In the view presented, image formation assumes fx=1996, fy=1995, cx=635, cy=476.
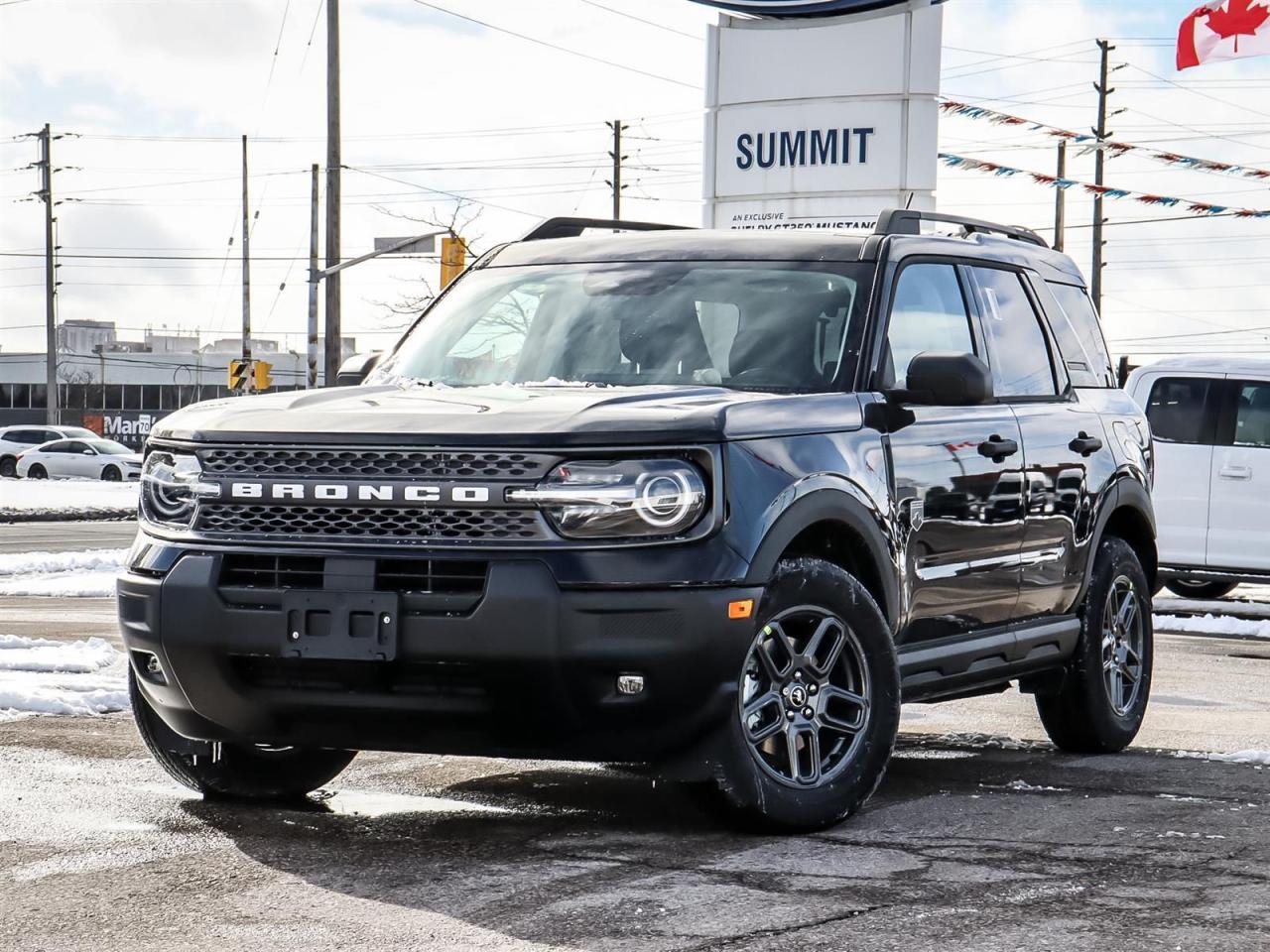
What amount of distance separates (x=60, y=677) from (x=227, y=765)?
3.16 metres

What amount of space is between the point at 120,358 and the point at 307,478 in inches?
4154

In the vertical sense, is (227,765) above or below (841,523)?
below

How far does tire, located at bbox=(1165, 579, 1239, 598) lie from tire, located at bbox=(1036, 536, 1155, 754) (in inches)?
386

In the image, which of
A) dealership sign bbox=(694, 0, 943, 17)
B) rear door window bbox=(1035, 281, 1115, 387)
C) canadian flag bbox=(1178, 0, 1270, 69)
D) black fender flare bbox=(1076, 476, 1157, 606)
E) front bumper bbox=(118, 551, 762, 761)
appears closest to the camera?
front bumper bbox=(118, 551, 762, 761)

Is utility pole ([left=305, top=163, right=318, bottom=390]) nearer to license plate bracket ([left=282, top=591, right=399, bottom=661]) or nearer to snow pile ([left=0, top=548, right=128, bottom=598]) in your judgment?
snow pile ([left=0, top=548, right=128, bottom=598])

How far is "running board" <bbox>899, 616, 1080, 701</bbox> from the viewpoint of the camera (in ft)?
21.7

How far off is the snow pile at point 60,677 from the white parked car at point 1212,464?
29.5 feet

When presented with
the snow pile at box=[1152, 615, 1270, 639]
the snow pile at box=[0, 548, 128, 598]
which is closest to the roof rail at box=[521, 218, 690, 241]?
the snow pile at box=[1152, 615, 1270, 639]

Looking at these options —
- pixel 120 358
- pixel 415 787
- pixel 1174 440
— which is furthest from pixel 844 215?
pixel 120 358

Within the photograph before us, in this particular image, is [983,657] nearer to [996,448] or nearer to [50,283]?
[996,448]

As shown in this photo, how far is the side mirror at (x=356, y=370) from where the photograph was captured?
7305mm

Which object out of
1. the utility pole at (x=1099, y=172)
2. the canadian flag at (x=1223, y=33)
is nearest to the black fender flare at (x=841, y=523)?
the canadian flag at (x=1223, y=33)

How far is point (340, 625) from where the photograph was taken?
5438 millimetres

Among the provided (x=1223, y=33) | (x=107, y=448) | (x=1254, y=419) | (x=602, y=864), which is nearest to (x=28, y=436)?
(x=107, y=448)
